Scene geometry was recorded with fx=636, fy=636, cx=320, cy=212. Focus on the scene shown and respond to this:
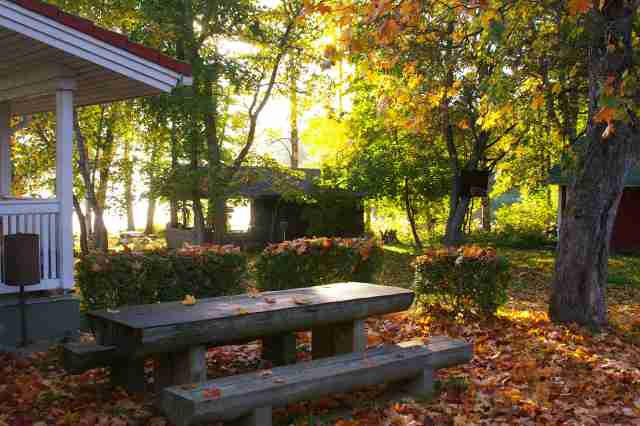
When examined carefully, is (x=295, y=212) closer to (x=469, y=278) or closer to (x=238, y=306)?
(x=469, y=278)

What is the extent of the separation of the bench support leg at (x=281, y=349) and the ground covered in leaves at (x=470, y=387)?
0.50ft

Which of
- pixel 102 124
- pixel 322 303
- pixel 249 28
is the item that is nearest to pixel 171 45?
pixel 249 28

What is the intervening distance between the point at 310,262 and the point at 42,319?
4.14 metres

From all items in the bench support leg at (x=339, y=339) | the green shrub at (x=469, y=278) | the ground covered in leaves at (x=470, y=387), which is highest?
A: the green shrub at (x=469, y=278)

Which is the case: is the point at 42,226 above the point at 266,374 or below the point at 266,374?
above

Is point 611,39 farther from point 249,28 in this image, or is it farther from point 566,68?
point 249,28

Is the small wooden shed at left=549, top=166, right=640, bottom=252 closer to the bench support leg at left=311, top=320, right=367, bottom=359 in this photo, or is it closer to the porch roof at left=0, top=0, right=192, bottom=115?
the porch roof at left=0, top=0, right=192, bottom=115

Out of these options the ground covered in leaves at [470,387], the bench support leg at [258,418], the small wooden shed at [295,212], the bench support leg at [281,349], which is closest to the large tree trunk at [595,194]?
the ground covered in leaves at [470,387]

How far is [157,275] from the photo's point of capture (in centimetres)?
794

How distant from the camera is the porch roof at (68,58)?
6500mm

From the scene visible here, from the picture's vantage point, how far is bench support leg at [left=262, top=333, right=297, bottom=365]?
250 inches

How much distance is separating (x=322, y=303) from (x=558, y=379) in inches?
96.4

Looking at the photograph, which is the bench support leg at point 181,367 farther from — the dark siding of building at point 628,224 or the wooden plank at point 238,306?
the dark siding of building at point 628,224

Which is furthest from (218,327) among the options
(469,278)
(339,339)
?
(469,278)
